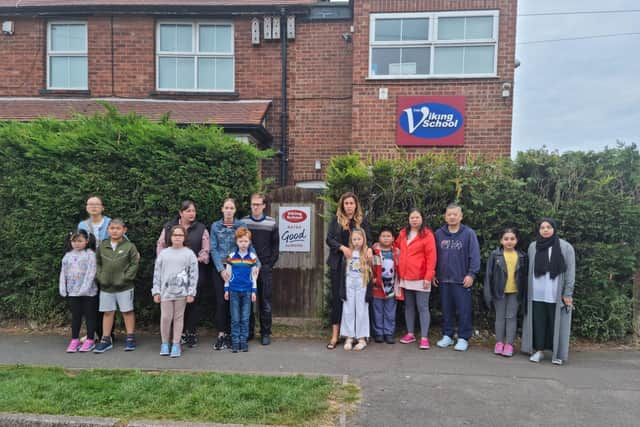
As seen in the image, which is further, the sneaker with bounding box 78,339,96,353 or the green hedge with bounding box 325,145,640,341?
the green hedge with bounding box 325,145,640,341

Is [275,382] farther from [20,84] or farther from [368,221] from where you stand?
[20,84]

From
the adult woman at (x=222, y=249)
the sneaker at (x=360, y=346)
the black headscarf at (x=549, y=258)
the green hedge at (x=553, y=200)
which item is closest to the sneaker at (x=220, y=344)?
the adult woman at (x=222, y=249)

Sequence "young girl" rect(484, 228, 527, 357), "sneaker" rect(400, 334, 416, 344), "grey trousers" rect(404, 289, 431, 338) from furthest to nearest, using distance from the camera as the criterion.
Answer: "sneaker" rect(400, 334, 416, 344) → "grey trousers" rect(404, 289, 431, 338) → "young girl" rect(484, 228, 527, 357)

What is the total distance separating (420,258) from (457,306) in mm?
785

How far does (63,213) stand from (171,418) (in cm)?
368

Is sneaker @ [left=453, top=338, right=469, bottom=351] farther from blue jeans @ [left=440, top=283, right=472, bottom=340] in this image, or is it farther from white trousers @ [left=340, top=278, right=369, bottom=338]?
white trousers @ [left=340, top=278, right=369, bottom=338]

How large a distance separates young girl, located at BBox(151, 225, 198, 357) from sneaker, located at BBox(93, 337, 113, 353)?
742 mm

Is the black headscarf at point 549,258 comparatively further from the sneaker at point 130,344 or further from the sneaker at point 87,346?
the sneaker at point 87,346

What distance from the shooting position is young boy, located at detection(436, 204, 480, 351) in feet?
→ 18.2

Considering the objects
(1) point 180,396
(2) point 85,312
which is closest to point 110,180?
(2) point 85,312

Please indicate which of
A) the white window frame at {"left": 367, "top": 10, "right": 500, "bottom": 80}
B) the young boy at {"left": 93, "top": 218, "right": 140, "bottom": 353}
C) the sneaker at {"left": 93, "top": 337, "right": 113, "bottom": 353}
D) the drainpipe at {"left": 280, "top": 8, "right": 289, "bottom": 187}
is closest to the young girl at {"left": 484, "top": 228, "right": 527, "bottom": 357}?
the young boy at {"left": 93, "top": 218, "right": 140, "bottom": 353}

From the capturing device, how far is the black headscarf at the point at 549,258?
5.13 meters

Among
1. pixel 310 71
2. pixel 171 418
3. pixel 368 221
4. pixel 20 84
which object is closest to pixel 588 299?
pixel 368 221

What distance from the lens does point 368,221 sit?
20.0 ft
